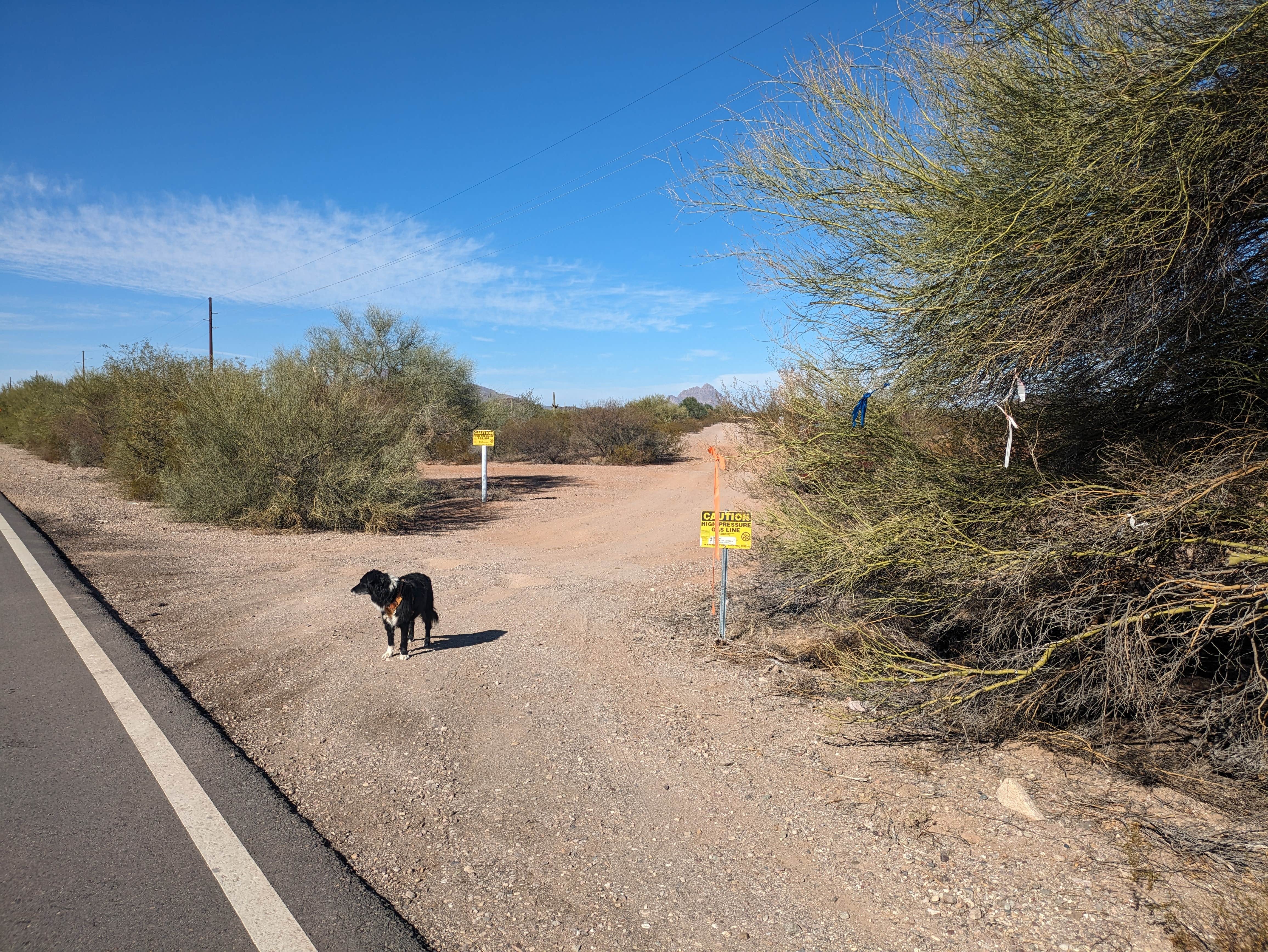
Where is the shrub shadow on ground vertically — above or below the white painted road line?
above

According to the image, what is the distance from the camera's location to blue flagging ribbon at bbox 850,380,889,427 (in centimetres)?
557

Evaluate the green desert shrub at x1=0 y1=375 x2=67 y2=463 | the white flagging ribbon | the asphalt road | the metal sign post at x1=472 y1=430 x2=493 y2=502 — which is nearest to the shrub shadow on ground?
the metal sign post at x1=472 y1=430 x2=493 y2=502

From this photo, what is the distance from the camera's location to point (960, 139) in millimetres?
5129

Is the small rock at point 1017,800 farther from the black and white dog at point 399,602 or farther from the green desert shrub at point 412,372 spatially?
the green desert shrub at point 412,372

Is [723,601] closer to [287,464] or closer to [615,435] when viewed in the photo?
[287,464]

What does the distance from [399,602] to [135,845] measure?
3.16m

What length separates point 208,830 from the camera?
3709 millimetres

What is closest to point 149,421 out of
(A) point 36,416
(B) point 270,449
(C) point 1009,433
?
(B) point 270,449

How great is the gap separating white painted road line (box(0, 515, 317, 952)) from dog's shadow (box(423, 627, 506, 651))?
2321mm

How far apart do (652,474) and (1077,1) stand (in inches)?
1114

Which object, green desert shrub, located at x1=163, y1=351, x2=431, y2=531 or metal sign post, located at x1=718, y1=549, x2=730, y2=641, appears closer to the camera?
metal sign post, located at x1=718, y1=549, x2=730, y2=641

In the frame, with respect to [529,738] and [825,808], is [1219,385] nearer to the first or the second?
[825,808]

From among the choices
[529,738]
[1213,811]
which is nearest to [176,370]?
[529,738]

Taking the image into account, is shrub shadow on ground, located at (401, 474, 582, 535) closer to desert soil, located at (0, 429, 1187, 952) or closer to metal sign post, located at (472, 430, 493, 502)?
metal sign post, located at (472, 430, 493, 502)
